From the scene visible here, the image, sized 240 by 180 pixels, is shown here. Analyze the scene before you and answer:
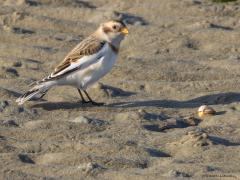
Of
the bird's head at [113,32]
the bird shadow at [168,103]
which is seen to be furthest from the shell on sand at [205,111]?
the bird's head at [113,32]

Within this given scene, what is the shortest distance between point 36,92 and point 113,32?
1.03 meters

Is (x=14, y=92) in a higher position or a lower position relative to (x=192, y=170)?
lower

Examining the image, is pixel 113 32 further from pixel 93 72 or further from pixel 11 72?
pixel 11 72

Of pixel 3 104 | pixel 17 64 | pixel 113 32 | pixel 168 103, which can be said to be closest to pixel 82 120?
pixel 3 104

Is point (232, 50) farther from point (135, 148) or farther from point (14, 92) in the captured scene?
point (135, 148)

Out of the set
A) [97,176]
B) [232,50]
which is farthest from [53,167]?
[232,50]

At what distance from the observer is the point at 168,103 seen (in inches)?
308

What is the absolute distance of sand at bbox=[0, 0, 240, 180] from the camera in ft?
19.9

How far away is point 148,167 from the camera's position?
6020mm

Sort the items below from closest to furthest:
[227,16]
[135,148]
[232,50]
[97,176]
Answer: [97,176], [135,148], [232,50], [227,16]

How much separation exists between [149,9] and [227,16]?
89 centimetres

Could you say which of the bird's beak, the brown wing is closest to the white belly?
the brown wing

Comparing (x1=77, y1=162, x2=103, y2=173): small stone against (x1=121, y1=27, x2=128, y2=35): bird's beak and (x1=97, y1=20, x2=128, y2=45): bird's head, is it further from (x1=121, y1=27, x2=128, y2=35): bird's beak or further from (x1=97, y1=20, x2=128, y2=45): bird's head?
(x1=121, y1=27, x2=128, y2=35): bird's beak

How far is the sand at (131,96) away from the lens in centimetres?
606
